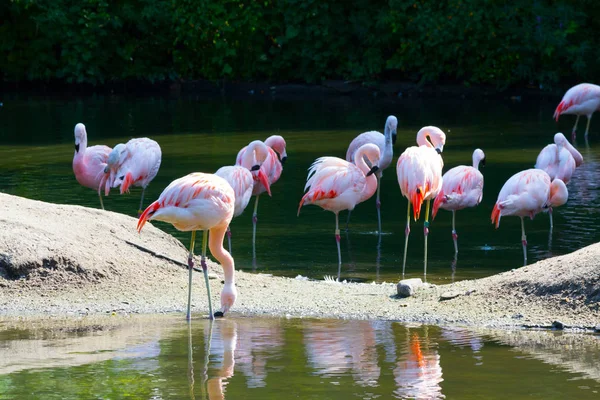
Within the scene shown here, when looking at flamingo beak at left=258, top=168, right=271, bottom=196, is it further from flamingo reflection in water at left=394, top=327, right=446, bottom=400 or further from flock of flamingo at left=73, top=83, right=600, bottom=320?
flamingo reflection in water at left=394, top=327, right=446, bottom=400

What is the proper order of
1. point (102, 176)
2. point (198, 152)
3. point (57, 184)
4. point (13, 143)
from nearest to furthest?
point (102, 176), point (57, 184), point (198, 152), point (13, 143)

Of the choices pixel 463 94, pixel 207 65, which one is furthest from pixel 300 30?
pixel 463 94

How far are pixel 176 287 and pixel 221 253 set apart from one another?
0.83 metres

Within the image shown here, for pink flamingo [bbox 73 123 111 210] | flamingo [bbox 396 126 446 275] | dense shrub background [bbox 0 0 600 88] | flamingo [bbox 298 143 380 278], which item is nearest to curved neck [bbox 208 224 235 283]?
flamingo [bbox 396 126 446 275]

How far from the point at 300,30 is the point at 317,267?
16.4 meters

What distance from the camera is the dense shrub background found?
21984mm

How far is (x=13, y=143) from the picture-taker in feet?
50.7

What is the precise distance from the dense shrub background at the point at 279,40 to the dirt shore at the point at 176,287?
15.8 metres

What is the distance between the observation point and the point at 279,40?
77.7 feet

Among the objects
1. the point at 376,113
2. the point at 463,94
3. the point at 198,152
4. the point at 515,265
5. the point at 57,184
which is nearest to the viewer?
the point at 515,265

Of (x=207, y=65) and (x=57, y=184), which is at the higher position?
(x=207, y=65)

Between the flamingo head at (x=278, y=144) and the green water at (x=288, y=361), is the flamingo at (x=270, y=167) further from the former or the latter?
the green water at (x=288, y=361)

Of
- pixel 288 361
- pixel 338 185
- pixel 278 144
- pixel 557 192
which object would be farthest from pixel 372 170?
pixel 288 361

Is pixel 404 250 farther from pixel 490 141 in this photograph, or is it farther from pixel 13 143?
pixel 13 143
